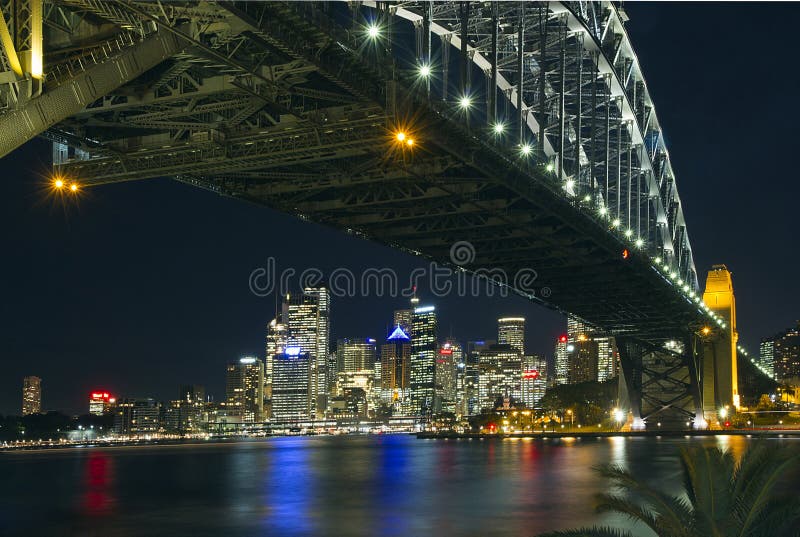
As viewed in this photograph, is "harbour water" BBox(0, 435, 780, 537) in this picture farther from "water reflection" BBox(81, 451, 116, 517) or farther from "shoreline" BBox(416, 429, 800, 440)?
"shoreline" BBox(416, 429, 800, 440)

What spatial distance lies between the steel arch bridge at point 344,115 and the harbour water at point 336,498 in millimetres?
11799

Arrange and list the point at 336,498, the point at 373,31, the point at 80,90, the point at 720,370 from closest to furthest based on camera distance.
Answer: the point at 80,90 < the point at 373,31 < the point at 336,498 < the point at 720,370

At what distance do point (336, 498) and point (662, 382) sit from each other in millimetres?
61076

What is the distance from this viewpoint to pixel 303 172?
38156 millimetres

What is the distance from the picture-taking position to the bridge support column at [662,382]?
9012cm

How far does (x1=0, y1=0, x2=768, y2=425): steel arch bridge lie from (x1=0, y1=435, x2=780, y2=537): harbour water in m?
11.8

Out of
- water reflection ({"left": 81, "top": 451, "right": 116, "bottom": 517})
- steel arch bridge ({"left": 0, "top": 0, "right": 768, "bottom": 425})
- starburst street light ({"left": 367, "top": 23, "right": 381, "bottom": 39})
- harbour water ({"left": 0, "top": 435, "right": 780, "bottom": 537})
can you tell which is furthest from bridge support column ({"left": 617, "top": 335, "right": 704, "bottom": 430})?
starburst street light ({"left": 367, "top": 23, "right": 381, "bottom": 39})

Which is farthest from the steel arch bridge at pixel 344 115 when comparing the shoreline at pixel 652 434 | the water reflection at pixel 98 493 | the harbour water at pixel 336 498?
the shoreline at pixel 652 434

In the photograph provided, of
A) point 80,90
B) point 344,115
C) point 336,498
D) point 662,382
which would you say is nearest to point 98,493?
point 336,498

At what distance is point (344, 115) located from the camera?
30328 mm

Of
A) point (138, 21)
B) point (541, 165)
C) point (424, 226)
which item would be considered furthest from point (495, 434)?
point (138, 21)

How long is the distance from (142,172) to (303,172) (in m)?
6.97

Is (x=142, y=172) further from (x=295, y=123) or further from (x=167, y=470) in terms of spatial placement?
(x=167, y=470)

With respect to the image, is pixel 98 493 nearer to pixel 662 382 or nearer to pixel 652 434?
pixel 652 434
